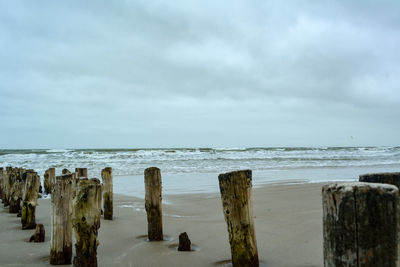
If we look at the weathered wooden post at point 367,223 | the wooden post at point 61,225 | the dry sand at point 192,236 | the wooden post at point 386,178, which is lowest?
the dry sand at point 192,236

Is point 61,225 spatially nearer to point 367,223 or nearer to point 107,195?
point 107,195

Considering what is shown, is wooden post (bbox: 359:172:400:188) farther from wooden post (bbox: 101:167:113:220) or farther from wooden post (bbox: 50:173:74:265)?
wooden post (bbox: 101:167:113:220)

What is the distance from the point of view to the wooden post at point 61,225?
4.37m

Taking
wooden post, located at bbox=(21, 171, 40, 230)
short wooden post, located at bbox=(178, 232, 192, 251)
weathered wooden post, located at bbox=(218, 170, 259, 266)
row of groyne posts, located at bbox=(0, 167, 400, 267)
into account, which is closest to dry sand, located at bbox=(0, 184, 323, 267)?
short wooden post, located at bbox=(178, 232, 192, 251)

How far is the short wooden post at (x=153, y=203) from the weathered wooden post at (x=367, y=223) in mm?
4172

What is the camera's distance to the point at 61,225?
173 inches

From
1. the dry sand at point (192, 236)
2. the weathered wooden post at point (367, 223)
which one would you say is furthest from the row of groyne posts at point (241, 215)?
the dry sand at point (192, 236)

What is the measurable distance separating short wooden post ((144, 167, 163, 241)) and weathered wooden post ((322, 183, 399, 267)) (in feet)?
13.7

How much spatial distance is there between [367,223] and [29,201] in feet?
21.6

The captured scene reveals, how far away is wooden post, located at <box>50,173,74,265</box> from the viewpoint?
437 cm

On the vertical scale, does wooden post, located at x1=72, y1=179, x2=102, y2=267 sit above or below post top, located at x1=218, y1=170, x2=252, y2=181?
below

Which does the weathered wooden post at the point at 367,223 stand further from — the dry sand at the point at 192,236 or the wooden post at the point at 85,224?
the wooden post at the point at 85,224

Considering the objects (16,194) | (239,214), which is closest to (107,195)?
(16,194)

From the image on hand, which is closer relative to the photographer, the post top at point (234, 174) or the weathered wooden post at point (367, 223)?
the weathered wooden post at point (367, 223)
